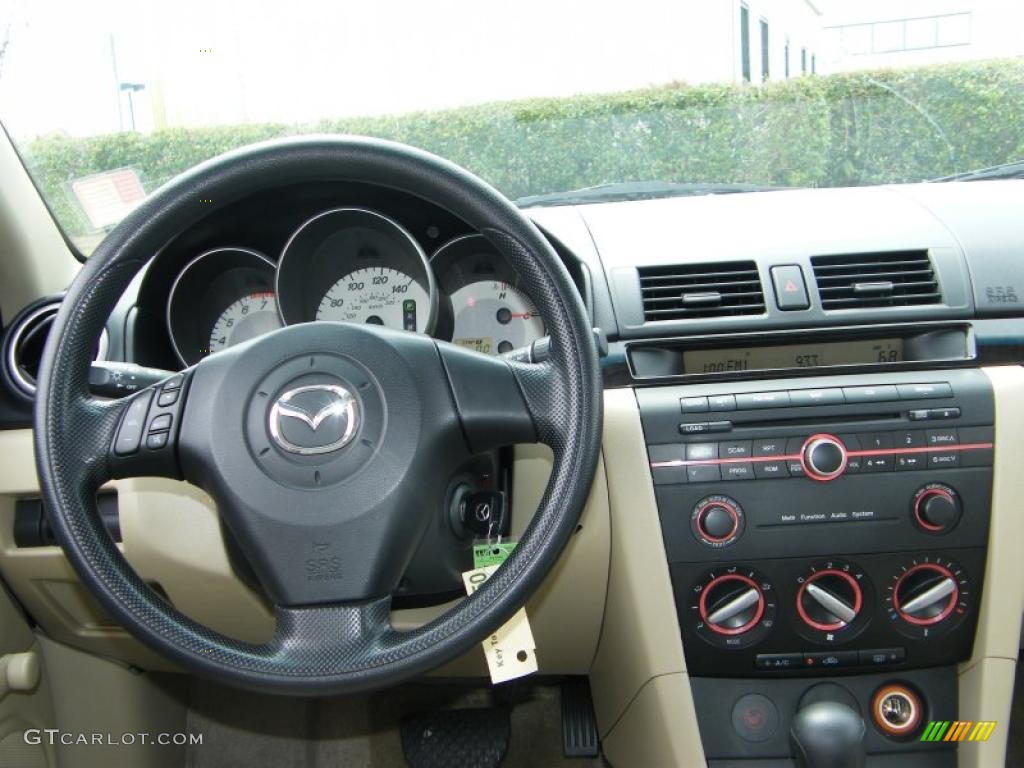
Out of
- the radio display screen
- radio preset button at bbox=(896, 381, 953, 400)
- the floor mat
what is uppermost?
the radio display screen

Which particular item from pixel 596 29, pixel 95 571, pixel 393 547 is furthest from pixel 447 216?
pixel 95 571

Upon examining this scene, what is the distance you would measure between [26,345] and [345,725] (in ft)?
3.81

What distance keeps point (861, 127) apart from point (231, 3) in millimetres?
1248

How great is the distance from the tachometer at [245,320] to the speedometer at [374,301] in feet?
0.35

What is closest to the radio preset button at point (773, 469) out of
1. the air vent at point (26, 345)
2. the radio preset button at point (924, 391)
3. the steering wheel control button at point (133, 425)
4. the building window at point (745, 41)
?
the radio preset button at point (924, 391)

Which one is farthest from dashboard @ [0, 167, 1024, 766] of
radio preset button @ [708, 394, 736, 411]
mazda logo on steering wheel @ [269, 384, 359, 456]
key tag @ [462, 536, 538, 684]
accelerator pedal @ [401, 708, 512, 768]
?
accelerator pedal @ [401, 708, 512, 768]

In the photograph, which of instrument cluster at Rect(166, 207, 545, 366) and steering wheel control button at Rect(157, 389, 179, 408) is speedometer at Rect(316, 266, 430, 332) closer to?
instrument cluster at Rect(166, 207, 545, 366)

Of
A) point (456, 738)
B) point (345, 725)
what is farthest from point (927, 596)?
point (345, 725)

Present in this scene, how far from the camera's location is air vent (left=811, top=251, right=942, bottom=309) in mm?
1734

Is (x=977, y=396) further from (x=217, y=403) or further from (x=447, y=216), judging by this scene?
(x=217, y=403)

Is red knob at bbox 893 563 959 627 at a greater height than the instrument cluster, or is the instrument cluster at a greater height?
the instrument cluster

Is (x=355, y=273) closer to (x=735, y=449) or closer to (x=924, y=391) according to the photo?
(x=735, y=449)

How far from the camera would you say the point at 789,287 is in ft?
5.68

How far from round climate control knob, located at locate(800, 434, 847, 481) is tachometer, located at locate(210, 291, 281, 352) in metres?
0.96
